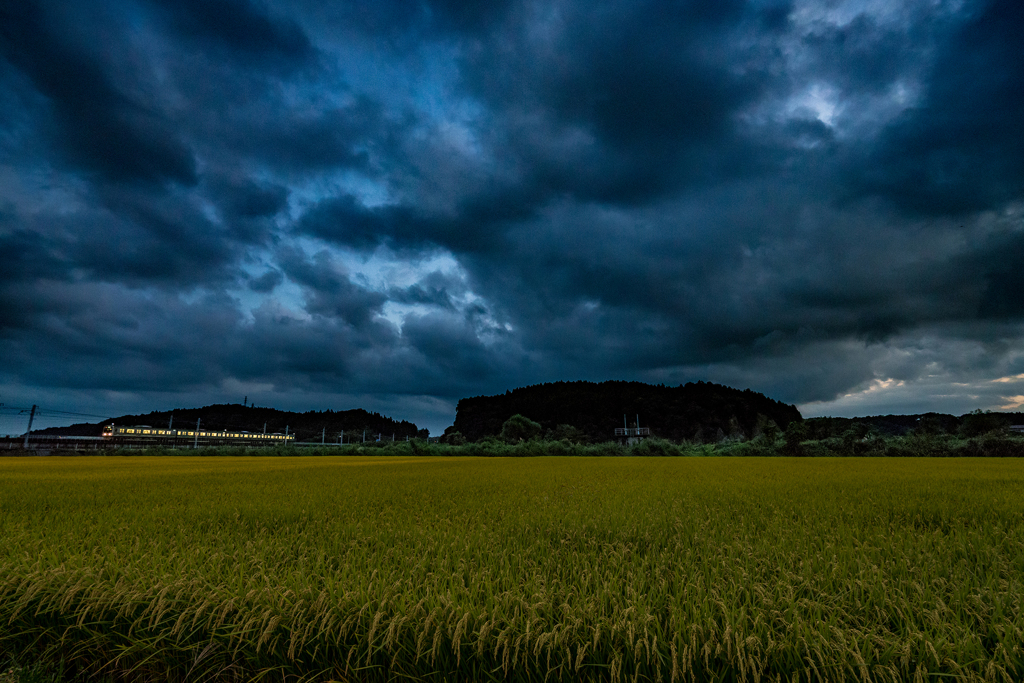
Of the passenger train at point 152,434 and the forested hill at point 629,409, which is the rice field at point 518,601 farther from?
the passenger train at point 152,434

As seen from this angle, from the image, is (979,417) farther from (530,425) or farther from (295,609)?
(295,609)

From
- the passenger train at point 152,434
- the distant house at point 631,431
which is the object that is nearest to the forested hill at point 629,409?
the distant house at point 631,431

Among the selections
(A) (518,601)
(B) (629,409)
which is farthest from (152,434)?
(A) (518,601)

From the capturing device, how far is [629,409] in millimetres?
91812

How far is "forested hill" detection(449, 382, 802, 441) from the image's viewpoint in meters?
88.2

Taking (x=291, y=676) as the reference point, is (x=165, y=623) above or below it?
above

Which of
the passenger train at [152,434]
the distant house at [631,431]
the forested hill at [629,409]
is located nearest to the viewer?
the passenger train at [152,434]

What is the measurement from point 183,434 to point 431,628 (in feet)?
325

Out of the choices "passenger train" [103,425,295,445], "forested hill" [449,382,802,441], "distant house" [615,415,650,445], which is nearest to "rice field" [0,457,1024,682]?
"forested hill" [449,382,802,441]

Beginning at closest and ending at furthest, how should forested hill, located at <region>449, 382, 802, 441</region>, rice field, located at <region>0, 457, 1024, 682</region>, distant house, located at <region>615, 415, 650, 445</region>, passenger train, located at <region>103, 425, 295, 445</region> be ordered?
rice field, located at <region>0, 457, 1024, 682</region>, passenger train, located at <region>103, 425, 295, 445</region>, distant house, located at <region>615, 415, 650, 445</region>, forested hill, located at <region>449, 382, 802, 441</region>

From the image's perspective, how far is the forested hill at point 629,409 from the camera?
88250mm

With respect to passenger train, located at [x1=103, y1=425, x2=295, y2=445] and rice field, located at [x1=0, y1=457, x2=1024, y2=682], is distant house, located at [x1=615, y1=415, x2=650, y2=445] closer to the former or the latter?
passenger train, located at [x1=103, y1=425, x2=295, y2=445]

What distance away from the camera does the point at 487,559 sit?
3197 millimetres

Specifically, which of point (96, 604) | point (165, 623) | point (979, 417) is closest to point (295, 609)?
point (165, 623)
